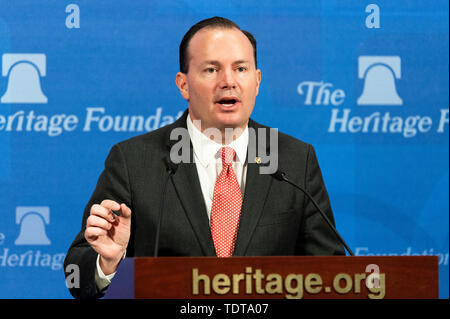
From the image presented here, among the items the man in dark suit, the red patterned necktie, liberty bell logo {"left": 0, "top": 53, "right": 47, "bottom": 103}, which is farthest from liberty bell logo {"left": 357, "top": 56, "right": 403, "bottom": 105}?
liberty bell logo {"left": 0, "top": 53, "right": 47, "bottom": 103}

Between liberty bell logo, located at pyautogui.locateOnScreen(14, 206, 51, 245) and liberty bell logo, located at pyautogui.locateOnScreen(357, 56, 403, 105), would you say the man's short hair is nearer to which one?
liberty bell logo, located at pyautogui.locateOnScreen(357, 56, 403, 105)

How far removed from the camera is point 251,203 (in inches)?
82.7

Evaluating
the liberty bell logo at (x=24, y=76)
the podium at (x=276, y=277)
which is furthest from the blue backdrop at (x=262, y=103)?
the podium at (x=276, y=277)

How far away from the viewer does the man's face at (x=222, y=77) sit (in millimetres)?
2184

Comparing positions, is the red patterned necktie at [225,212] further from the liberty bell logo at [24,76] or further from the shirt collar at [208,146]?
the liberty bell logo at [24,76]

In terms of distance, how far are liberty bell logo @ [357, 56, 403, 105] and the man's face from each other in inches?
43.0

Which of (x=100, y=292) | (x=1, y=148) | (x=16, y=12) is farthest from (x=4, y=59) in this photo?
(x=100, y=292)

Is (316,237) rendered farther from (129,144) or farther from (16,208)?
(16,208)

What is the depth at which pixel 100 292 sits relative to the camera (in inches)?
76.0

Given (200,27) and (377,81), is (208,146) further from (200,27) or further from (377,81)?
(377,81)

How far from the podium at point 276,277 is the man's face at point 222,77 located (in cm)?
Result: 89

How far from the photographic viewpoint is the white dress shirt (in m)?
2.19

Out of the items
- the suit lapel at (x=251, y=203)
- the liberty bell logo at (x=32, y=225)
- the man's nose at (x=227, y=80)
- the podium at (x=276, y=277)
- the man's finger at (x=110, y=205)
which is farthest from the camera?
the liberty bell logo at (x=32, y=225)

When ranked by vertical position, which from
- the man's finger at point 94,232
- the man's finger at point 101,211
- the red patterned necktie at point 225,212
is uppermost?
the red patterned necktie at point 225,212
